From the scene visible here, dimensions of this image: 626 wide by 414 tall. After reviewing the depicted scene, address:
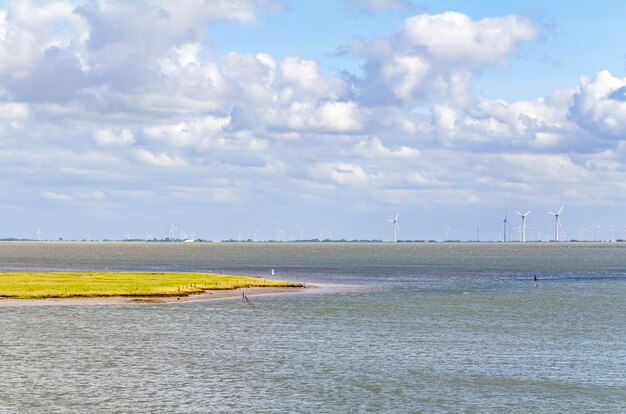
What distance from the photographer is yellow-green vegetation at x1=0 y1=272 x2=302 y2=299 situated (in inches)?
5261

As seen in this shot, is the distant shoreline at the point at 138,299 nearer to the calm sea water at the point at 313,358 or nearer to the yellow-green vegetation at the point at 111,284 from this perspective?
the yellow-green vegetation at the point at 111,284

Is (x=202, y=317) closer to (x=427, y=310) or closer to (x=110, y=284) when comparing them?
(x=427, y=310)

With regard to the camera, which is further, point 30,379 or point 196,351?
point 196,351

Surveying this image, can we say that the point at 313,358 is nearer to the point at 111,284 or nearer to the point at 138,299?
the point at 138,299

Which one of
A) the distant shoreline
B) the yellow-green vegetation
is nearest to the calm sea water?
the distant shoreline

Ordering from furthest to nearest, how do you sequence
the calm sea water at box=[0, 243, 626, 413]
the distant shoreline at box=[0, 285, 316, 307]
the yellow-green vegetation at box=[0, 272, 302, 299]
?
1. the yellow-green vegetation at box=[0, 272, 302, 299]
2. the distant shoreline at box=[0, 285, 316, 307]
3. the calm sea water at box=[0, 243, 626, 413]

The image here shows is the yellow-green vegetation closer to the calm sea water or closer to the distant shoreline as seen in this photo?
the distant shoreline

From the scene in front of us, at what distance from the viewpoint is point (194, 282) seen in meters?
162

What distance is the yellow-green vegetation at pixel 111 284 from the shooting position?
13362cm

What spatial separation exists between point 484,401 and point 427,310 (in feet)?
200

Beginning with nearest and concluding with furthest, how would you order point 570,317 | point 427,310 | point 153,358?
point 153,358 → point 570,317 → point 427,310

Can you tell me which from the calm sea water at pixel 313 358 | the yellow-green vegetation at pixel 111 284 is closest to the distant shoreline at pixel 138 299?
the yellow-green vegetation at pixel 111 284

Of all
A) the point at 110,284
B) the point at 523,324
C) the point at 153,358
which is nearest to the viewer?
the point at 153,358

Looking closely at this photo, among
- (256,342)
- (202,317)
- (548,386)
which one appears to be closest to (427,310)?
(202,317)
